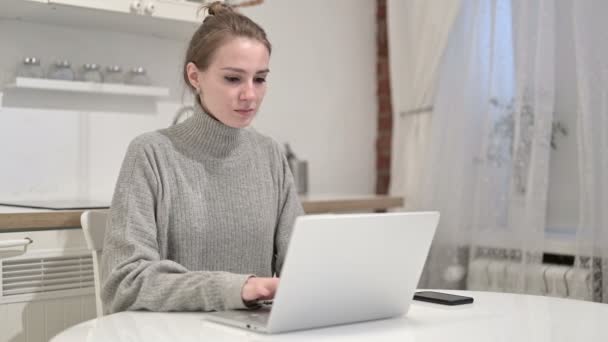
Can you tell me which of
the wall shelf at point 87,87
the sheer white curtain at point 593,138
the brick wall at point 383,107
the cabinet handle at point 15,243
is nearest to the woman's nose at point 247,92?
the cabinet handle at point 15,243

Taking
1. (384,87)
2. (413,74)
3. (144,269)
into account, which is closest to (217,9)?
(144,269)

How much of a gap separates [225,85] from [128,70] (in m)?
1.37

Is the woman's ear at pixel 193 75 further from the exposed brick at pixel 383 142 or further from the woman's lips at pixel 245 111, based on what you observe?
the exposed brick at pixel 383 142

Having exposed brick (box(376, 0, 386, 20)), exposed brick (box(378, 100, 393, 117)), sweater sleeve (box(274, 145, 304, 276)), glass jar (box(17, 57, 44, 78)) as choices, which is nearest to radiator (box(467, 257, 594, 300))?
exposed brick (box(378, 100, 393, 117))

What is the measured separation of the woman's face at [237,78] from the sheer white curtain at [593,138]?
1.37 meters

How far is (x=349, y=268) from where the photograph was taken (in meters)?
1.21

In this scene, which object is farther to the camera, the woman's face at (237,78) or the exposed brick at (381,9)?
the exposed brick at (381,9)

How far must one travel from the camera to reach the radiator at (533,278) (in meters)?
2.64

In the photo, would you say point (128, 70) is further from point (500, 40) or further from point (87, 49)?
point (500, 40)

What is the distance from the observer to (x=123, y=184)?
1.62m

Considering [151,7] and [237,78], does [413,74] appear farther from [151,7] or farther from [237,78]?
[237,78]

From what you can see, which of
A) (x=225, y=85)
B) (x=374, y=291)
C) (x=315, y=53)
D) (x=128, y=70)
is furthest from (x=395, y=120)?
(x=374, y=291)

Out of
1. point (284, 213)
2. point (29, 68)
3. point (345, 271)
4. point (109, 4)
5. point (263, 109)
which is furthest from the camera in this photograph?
point (263, 109)

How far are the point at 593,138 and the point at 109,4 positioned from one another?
1.66m
